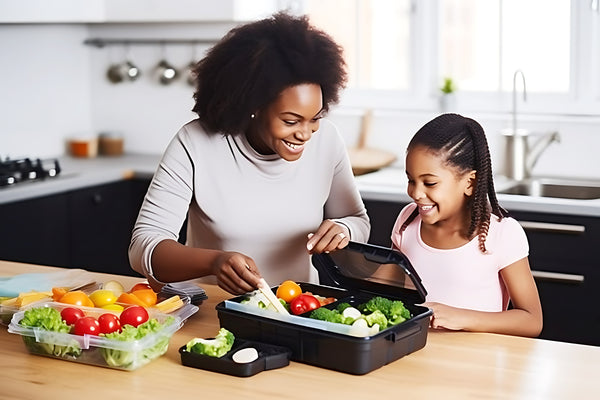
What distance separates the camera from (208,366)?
72.1 inches

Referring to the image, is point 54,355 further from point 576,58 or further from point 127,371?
point 576,58

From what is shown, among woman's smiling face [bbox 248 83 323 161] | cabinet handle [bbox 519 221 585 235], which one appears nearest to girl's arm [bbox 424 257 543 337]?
woman's smiling face [bbox 248 83 323 161]

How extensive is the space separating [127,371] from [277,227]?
77 cm

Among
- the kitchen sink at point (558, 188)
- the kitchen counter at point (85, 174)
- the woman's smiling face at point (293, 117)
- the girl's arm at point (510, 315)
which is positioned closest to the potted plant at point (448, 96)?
the kitchen sink at point (558, 188)

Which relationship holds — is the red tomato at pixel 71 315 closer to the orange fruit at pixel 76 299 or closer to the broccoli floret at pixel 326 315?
the orange fruit at pixel 76 299

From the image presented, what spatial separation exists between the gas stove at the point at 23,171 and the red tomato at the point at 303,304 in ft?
6.44

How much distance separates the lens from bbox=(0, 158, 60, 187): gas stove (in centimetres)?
371

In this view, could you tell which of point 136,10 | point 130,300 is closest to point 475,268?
point 130,300

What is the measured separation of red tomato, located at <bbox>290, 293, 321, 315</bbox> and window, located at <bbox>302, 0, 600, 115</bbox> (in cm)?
213

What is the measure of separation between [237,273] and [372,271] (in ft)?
0.91

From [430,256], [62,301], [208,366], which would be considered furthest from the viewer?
[430,256]

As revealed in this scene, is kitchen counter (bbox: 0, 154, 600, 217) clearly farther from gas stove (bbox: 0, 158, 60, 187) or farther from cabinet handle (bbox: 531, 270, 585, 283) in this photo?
cabinet handle (bbox: 531, 270, 585, 283)

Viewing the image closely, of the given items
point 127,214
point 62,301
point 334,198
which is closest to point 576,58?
point 334,198

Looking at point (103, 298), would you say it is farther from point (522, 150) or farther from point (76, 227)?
point (522, 150)
